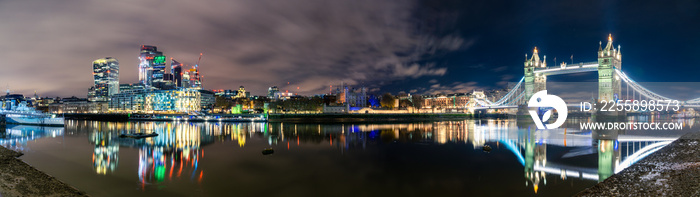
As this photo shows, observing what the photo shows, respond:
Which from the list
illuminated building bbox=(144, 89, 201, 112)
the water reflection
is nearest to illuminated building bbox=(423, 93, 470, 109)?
illuminated building bbox=(144, 89, 201, 112)

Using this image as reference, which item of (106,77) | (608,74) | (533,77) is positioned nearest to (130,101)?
(106,77)

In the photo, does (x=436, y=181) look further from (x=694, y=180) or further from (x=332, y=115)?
(x=332, y=115)

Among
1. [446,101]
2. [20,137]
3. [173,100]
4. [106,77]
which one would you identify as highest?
[106,77]

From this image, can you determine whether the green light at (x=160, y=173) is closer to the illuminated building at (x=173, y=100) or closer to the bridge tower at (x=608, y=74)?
the bridge tower at (x=608, y=74)

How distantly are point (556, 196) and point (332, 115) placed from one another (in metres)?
56.3

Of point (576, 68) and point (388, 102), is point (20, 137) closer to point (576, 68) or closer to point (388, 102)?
point (388, 102)

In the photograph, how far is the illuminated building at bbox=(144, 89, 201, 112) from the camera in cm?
12588

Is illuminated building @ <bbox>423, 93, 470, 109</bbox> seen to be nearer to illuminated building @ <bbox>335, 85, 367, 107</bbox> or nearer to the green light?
illuminated building @ <bbox>335, 85, 367, 107</bbox>

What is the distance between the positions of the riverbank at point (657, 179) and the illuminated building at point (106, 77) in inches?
8100

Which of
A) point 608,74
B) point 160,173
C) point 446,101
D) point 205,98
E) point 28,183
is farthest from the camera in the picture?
point 205,98

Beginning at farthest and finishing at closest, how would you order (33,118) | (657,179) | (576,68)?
(576,68) < (33,118) < (657,179)

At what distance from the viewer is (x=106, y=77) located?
177 meters

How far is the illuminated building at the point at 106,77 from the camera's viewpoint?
17675 centimetres

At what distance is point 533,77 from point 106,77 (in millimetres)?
188669
